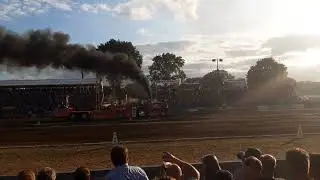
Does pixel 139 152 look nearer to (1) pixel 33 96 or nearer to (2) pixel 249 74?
(1) pixel 33 96

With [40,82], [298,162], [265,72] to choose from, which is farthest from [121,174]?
[265,72]

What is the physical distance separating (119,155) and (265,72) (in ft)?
431

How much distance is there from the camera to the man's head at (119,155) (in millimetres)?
6043

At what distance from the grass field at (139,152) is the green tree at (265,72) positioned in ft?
328

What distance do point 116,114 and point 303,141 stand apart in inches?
1136

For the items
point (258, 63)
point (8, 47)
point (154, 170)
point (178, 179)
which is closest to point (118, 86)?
point (8, 47)

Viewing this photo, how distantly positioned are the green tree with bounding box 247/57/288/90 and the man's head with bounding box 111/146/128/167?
118909 mm

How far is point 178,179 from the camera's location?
6312mm

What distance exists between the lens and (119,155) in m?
6.06

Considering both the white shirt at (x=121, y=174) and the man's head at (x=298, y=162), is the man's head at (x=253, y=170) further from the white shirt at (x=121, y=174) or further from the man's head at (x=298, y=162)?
the white shirt at (x=121, y=174)

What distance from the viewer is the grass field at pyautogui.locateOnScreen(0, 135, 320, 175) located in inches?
773

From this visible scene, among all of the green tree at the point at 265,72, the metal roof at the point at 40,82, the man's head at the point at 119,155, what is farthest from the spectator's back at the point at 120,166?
the green tree at the point at 265,72

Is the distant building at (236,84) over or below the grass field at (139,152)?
over

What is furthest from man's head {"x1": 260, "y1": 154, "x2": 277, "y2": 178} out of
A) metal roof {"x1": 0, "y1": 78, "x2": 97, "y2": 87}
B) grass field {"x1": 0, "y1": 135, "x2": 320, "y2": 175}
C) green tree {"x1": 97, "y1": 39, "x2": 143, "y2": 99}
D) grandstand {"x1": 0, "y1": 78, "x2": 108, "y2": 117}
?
green tree {"x1": 97, "y1": 39, "x2": 143, "y2": 99}
